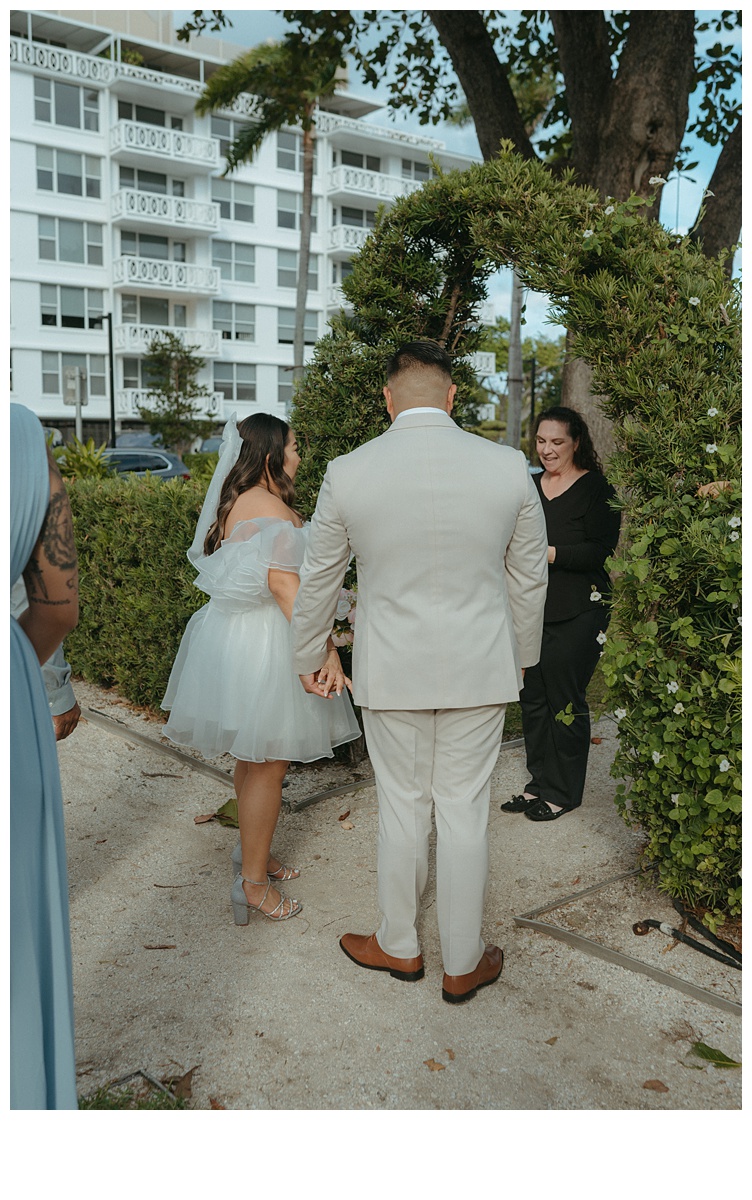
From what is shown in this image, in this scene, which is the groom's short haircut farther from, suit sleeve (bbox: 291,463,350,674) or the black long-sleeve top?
the black long-sleeve top

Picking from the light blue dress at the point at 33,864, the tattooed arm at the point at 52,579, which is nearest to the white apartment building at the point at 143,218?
the tattooed arm at the point at 52,579

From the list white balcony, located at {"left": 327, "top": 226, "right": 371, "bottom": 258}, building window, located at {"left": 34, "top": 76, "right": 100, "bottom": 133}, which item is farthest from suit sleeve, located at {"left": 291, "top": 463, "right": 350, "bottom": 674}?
white balcony, located at {"left": 327, "top": 226, "right": 371, "bottom": 258}

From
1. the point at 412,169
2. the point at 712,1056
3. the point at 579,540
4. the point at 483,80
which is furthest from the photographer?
the point at 412,169

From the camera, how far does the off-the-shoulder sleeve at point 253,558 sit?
3.99 m

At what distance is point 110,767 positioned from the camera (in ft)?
21.5

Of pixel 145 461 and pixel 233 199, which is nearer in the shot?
pixel 145 461

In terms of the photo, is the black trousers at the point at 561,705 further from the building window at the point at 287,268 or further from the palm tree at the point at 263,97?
the building window at the point at 287,268

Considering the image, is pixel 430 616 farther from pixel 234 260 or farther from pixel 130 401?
pixel 234 260

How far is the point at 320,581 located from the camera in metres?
3.56

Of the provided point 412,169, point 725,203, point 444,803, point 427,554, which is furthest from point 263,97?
point 444,803

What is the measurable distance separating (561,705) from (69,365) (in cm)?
3944

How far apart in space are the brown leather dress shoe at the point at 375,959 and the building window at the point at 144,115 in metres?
43.6

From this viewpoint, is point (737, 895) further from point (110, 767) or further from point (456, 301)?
point (110, 767)
